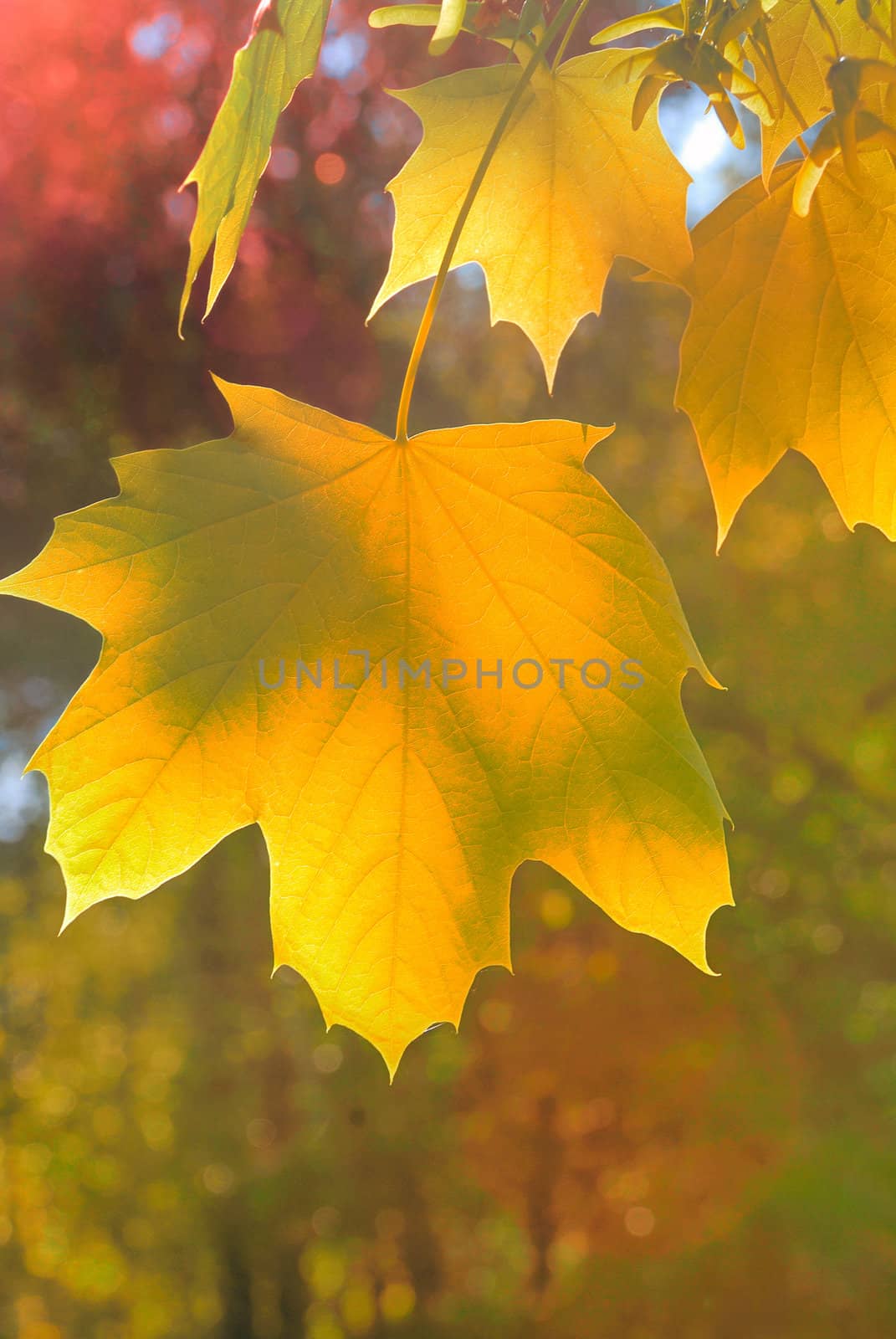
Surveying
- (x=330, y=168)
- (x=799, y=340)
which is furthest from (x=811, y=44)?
(x=330, y=168)

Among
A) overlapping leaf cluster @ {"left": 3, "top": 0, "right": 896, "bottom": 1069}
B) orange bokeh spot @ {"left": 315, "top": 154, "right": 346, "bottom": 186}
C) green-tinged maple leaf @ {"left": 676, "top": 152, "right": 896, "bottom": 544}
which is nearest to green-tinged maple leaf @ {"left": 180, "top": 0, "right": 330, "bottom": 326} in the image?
overlapping leaf cluster @ {"left": 3, "top": 0, "right": 896, "bottom": 1069}

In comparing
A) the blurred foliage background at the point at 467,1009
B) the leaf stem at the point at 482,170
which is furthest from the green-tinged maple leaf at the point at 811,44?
the blurred foliage background at the point at 467,1009

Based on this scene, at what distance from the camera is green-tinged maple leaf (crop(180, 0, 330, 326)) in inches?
12.7

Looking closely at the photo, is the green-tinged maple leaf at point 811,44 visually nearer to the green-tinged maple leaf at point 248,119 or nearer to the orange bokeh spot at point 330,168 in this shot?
the green-tinged maple leaf at point 248,119

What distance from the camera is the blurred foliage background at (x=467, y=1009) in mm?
3373

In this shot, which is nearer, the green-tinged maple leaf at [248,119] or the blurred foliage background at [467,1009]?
the green-tinged maple leaf at [248,119]

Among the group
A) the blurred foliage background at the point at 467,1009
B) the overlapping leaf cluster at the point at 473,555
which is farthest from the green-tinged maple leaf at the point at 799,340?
the blurred foliage background at the point at 467,1009

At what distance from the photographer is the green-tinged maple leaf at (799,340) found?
40cm

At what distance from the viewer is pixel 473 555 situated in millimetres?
406

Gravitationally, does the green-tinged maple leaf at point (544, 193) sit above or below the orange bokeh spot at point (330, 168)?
below

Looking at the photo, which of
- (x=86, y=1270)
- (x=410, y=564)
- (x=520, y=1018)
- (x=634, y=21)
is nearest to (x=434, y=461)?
(x=410, y=564)

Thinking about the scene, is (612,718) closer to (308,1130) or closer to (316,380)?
(316,380)

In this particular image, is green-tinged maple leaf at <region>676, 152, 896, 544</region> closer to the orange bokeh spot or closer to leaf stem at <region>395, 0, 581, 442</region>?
leaf stem at <region>395, 0, 581, 442</region>

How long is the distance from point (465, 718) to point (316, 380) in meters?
3.23
